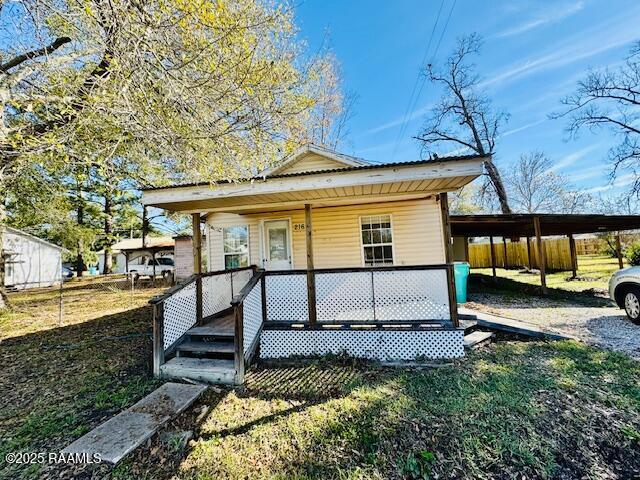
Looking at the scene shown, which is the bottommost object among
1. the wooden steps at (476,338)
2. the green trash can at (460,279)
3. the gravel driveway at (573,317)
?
the gravel driveway at (573,317)

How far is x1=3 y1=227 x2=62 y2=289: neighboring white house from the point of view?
741 inches

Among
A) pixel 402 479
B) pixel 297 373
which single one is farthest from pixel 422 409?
pixel 297 373

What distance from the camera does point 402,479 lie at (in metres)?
2.57

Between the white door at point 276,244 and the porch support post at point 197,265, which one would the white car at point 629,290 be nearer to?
the white door at point 276,244

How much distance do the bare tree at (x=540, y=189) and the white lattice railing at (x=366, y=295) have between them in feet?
108

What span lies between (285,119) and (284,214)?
326cm

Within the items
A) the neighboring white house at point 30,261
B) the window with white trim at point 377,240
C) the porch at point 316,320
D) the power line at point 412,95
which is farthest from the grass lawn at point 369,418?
the neighboring white house at point 30,261

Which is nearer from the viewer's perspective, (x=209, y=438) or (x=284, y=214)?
(x=209, y=438)

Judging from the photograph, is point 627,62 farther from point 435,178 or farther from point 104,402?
point 104,402

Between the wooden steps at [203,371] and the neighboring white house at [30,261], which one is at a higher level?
the neighboring white house at [30,261]

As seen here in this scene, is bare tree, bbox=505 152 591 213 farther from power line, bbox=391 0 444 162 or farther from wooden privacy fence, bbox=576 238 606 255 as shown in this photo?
power line, bbox=391 0 444 162

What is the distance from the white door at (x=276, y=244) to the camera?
853cm

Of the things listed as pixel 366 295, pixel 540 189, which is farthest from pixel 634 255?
pixel 366 295

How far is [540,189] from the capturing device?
30.8 meters
